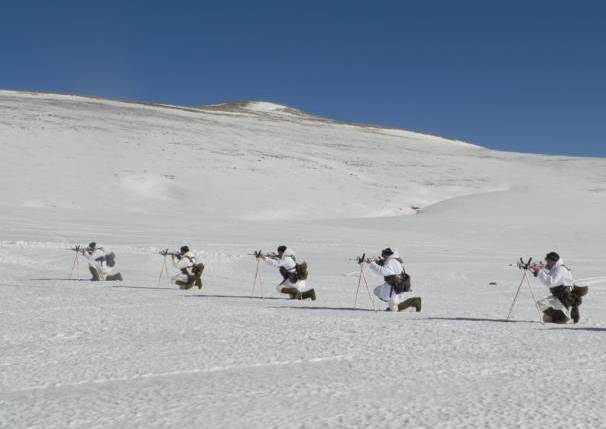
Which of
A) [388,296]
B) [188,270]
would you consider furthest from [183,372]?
[188,270]

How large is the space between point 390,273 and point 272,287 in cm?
591

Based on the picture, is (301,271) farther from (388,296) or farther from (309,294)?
(388,296)

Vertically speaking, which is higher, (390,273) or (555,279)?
(555,279)

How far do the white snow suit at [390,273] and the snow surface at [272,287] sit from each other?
20.8 inches

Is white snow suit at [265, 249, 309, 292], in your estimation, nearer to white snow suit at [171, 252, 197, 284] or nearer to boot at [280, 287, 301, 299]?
boot at [280, 287, 301, 299]

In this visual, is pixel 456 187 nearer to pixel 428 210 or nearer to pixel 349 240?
pixel 428 210

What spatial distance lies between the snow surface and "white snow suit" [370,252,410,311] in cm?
53

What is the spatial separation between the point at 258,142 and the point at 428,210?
1958 cm

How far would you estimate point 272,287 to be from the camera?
682 inches

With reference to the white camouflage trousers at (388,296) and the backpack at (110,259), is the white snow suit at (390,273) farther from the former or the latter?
the backpack at (110,259)

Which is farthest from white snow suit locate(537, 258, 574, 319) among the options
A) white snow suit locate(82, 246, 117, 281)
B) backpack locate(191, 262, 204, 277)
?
white snow suit locate(82, 246, 117, 281)

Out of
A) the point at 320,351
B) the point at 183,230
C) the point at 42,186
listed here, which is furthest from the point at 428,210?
the point at 320,351

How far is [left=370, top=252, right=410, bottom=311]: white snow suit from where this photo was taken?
11.9 meters

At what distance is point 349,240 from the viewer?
29.5 meters
